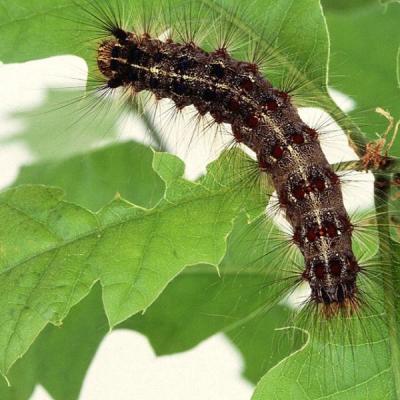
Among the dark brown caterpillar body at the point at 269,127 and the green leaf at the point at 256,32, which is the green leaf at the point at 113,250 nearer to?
the dark brown caterpillar body at the point at 269,127

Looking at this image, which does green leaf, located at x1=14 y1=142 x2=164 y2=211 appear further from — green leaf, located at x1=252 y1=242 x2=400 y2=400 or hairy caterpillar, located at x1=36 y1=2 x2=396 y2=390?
green leaf, located at x1=252 y1=242 x2=400 y2=400

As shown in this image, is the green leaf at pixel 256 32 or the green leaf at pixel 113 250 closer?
the green leaf at pixel 113 250

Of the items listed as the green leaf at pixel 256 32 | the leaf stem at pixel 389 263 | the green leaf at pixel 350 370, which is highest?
the green leaf at pixel 256 32

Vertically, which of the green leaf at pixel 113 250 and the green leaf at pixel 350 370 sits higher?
the green leaf at pixel 113 250

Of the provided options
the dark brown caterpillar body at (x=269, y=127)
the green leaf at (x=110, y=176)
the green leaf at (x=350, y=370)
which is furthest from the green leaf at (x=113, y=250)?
the green leaf at (x=110, y=176)

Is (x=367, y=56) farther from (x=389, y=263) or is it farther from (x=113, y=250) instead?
(x=113, y=250)

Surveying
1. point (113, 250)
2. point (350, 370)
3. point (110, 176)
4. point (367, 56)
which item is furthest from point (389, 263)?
point (110, 176)

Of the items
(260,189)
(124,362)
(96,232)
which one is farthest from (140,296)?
(124,362)
